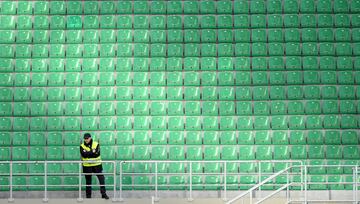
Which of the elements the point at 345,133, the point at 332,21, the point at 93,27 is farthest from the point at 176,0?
the point at 345,133

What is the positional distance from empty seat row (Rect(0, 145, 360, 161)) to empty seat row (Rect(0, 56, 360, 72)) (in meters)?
1.62

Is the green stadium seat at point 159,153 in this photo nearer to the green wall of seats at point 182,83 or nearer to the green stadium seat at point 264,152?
the green wall of seats at point 182,83

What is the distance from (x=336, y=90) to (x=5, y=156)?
21.7ft

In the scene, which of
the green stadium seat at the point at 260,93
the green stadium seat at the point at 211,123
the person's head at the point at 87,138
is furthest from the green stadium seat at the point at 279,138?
the person's head at the point at 87,138

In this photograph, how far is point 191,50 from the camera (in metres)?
17.7

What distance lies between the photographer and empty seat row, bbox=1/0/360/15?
58.7 ft

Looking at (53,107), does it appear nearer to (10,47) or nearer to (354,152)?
(10,47)

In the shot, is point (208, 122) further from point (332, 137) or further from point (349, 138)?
point (349, 138)

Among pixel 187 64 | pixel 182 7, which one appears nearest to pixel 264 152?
pixel 187 64

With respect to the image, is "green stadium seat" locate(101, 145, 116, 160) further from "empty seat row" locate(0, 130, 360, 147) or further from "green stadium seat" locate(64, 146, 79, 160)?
"green stadium seat" locate(64, 146, 79, 160)

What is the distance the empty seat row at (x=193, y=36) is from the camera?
58.2ft

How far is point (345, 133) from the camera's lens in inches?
679

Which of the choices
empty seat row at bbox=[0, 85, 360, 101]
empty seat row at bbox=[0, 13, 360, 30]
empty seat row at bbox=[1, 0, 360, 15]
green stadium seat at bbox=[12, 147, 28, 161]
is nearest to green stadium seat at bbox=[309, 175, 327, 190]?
empty seat row at bbox=[0, 85, 360, 101]

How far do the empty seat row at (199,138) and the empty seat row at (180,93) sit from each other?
0.72 metres
